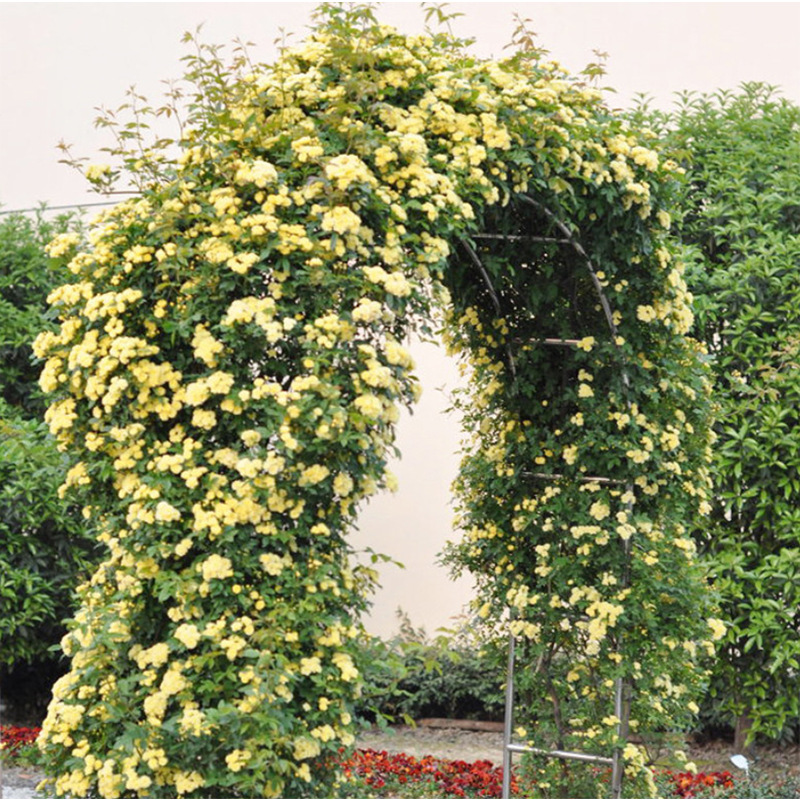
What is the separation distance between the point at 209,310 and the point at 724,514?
11.4ft

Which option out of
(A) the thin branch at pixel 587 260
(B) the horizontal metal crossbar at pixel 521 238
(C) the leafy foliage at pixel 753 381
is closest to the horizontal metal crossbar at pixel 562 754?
(C) the leafy foliage at pixel 753 381

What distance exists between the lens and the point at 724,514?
5684 millimetres

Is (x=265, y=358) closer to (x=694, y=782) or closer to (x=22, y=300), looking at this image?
(x=694, y=782)

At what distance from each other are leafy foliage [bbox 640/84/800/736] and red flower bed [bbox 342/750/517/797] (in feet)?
3.70

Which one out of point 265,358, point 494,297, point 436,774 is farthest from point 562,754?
point 265,358

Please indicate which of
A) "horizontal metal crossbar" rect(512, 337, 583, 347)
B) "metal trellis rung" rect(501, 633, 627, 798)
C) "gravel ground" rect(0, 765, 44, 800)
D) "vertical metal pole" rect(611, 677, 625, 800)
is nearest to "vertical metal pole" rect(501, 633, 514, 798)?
"metal trellis rung" rect(501, 633, 627, 798)

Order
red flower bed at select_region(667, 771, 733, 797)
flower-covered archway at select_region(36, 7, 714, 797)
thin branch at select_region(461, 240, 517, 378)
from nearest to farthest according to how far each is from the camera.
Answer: flower-covered archway at select_region(36, 7, 714, 797) → thin branch at select_region(461, 240, 517, 378) → red flower bed at select_region(667, 771, 733, 797)

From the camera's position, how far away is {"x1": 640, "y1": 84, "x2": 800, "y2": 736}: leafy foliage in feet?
17.6

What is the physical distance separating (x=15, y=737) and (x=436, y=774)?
85.3 inches

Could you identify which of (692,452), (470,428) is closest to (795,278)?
(692,452)

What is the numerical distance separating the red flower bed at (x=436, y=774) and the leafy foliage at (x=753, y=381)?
113 cm

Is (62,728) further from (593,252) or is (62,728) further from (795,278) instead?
(795,278)

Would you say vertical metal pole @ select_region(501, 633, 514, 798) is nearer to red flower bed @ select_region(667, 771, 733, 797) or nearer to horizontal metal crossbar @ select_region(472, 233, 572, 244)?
red flower bed @ select_region(667, 771, 733, 797)

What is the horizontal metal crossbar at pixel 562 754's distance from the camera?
4359 mm
